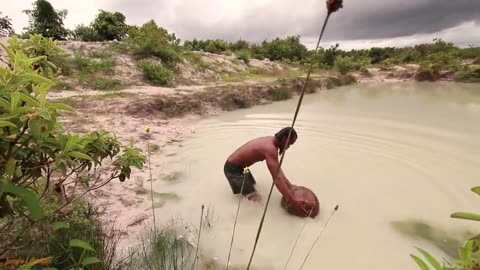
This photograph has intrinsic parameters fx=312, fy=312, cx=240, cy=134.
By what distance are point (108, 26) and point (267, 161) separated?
69.2ft

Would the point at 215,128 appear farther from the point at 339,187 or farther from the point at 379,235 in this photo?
the point at 379,235

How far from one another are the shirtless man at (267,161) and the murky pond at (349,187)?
0.18m

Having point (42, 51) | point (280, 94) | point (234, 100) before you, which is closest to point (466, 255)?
point (42, 51)

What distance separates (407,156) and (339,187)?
6.99 feet

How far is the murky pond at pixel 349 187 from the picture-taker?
3186 millimetres

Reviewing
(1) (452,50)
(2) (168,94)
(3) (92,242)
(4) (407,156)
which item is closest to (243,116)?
(2) (168,94)

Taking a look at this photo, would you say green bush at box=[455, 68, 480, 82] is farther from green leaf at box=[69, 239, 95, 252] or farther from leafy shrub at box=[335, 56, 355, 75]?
green leaf at box=[69, 239, 95, 252]

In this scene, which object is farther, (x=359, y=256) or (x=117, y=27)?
(x=117, y=27)

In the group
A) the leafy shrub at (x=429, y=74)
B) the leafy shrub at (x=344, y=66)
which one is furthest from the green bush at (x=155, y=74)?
the leafy shrub at (x=429, y=74)

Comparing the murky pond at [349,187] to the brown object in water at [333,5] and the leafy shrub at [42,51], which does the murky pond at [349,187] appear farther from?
the brown object in water at [333,5]

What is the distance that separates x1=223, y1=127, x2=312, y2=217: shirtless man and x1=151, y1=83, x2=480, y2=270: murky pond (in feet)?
0.58

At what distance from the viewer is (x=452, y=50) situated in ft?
104

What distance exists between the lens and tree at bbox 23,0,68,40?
18.2m

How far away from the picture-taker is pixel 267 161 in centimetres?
367
